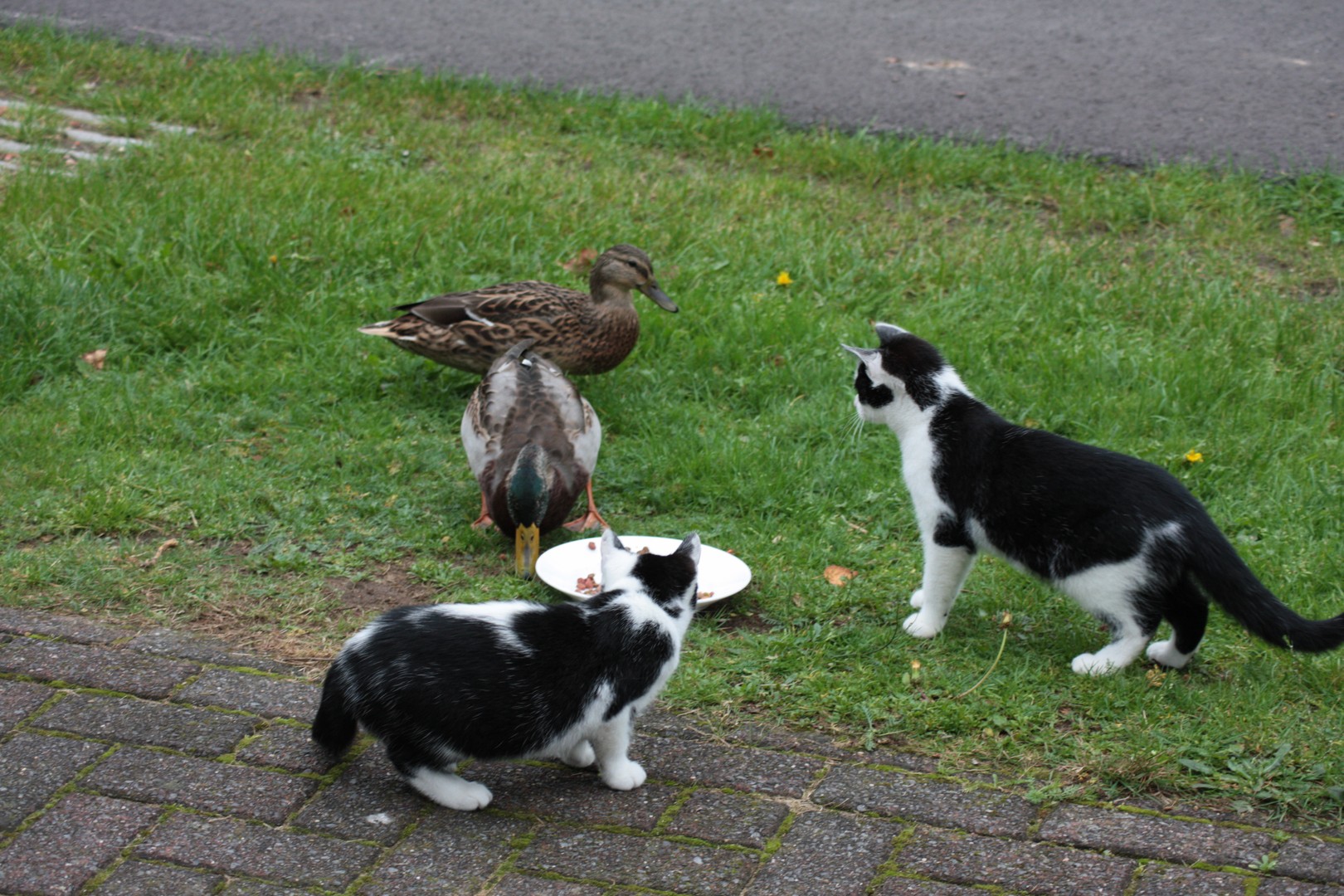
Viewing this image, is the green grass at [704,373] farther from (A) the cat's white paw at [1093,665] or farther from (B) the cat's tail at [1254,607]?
(B) the cat's tail at [1254,607]

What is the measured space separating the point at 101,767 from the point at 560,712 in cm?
134

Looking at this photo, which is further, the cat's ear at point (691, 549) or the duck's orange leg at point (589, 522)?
the duck's orange leg at point (589, 522)

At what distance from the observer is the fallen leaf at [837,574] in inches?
207

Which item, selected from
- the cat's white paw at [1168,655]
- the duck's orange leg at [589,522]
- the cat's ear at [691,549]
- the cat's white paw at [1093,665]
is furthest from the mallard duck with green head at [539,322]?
the cat's white paw at [1168,655]

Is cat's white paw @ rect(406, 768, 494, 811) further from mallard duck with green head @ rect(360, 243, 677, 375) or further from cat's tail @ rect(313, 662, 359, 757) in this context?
mallard duck with green head @ rect(360, 243, 677, 375)

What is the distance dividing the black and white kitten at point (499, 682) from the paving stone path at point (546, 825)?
6.1 inches

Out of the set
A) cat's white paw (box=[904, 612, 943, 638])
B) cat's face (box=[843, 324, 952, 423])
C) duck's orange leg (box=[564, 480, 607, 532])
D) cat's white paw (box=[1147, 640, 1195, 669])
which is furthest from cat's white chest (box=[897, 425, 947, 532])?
duck's orange leg (box=[564, 480, 607, 532])

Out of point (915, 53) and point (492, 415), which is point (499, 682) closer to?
point (492, 415)

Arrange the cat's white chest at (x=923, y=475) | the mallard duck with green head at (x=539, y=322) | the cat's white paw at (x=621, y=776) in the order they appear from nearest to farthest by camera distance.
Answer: the cat's white paw at (x=621, y=776)
the cat's white chest at (x=923, y=475)
the mallard duck with green head at (x=539, y=322)

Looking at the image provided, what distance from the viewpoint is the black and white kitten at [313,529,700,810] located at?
3.64m

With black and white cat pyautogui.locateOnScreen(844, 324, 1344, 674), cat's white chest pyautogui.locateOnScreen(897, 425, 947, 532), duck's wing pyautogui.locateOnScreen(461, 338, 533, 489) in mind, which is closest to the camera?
black and white cat pyautogui.locateOnScreen(844, 324, 1344, 674)

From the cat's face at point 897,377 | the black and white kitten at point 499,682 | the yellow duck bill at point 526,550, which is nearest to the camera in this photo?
the black and white kitten at point 499,682

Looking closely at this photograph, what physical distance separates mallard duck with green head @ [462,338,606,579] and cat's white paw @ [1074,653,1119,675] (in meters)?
2.05

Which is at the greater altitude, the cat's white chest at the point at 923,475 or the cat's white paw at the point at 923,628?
the cat's white chest at the point at 923,475
